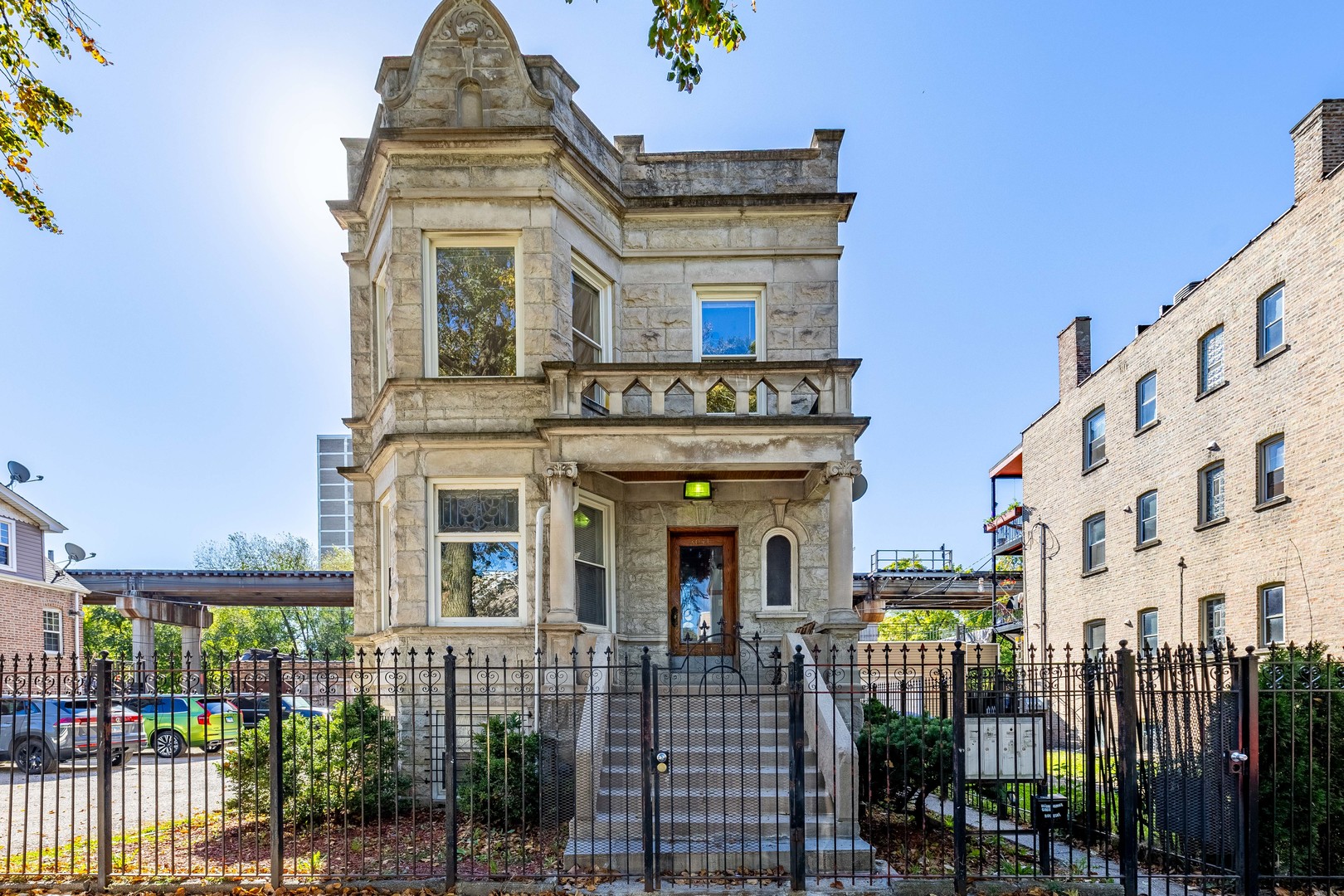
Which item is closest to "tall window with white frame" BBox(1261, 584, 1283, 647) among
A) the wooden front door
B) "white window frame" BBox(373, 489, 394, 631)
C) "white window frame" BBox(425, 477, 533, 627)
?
the wooden front door

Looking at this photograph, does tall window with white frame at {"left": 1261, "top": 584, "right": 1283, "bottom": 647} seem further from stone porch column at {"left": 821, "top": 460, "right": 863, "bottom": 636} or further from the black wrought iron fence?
stone porch column at {"left": 821, "top": 460, "right": 863, "bottom": 636}

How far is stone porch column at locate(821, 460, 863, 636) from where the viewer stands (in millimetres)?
12469

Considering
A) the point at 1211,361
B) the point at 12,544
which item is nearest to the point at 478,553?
the point at 1211,361

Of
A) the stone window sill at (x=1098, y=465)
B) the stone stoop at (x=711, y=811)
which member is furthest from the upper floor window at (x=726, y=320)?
the stone window sill at (x=1098, y=465)

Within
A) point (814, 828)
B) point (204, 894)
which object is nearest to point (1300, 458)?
point (814, 828)

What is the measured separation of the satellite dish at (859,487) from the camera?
13477mm

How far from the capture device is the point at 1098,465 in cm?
2714

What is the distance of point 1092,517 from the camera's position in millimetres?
28031

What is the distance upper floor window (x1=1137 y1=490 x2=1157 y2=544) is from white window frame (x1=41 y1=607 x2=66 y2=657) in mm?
33305

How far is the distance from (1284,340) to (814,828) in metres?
14.9

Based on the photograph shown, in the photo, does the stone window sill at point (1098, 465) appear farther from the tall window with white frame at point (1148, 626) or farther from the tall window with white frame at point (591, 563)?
the tall window with white frame at point (591, 563)

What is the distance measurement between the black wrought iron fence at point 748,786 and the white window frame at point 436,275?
452 cm

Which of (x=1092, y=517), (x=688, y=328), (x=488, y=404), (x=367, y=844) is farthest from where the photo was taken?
(x=1092, y=517)

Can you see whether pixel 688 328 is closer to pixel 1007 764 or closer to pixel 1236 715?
pixel 1007 764
